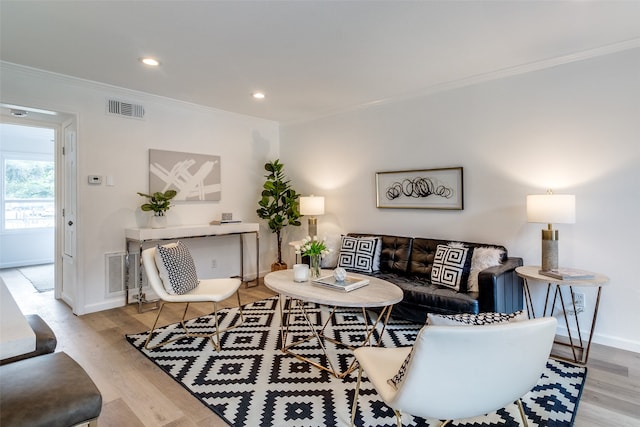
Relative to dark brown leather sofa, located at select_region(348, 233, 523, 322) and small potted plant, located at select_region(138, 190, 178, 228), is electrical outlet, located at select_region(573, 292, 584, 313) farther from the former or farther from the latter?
small potted plant, located at select_region(138, 190, 178, 228)

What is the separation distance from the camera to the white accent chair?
1.20 m

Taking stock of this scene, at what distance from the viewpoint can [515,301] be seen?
3.07 metres

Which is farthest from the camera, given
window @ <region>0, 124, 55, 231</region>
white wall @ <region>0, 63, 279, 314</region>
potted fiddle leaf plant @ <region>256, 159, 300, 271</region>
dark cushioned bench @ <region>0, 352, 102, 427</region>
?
window @ <region>0, 124, 55, 231</region>

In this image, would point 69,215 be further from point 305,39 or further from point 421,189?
point 421,189

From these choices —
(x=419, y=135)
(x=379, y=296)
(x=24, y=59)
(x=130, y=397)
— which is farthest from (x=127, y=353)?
(x=419, y=135)

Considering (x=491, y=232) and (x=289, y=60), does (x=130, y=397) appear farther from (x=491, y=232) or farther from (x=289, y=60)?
(x=491, y=232)

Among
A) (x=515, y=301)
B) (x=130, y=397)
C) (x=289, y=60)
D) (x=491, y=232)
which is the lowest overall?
(x=130, y=397)

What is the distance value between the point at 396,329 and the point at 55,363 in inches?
101

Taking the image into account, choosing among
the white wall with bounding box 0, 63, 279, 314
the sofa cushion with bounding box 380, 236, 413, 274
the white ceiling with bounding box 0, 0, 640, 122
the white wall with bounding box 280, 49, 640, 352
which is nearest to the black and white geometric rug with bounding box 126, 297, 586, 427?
the sofa cushion with bounding box 380, 236, 413, 274

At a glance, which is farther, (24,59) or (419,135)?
(419,135)

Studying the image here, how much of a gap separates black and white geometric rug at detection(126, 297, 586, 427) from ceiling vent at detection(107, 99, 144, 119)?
243cm

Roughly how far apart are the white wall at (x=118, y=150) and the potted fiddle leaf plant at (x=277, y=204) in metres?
0.44

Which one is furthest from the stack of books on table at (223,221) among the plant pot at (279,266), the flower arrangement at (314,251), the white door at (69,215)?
the flower arrangement at (314,251)

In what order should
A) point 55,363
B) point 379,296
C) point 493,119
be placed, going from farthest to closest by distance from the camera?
point 493,119 → point 379,296 → point 55,363
